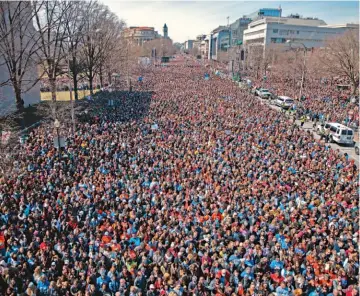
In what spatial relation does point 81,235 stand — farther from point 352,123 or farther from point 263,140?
point 352,123

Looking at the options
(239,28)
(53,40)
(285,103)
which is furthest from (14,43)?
(239,28)

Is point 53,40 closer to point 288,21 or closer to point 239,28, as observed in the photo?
point 288,21

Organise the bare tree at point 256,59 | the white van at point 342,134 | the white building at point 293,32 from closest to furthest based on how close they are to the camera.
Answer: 1. the white van at point 342,134
2. the bare tree at point 256,59
3. the white building at point 293,32

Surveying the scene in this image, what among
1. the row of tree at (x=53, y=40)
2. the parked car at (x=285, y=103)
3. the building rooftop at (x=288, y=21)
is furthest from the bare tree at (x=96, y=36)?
the building rooftop at (x=288, y=21)

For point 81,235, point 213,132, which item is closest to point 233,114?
point 213,132

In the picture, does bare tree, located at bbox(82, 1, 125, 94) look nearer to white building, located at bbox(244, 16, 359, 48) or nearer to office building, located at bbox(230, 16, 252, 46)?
white building, located at bbox(244, 16, 359, 48)

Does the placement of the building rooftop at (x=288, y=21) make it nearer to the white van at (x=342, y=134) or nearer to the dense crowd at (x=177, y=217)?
the white van at (x=342, y=134)

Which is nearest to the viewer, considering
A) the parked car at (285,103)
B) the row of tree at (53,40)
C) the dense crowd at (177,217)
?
the dense crowd at (177,217)
